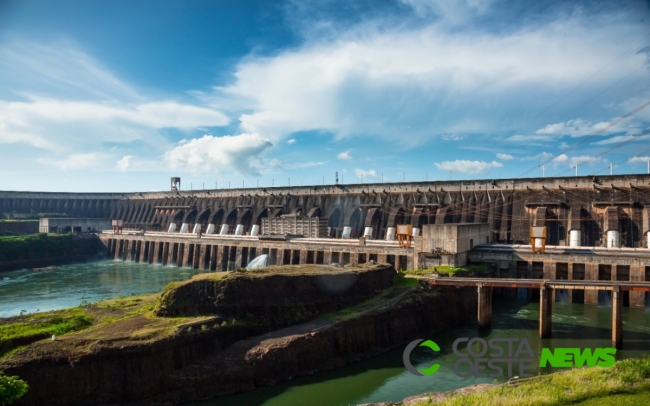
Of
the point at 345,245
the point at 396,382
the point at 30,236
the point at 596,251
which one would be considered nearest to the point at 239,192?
the point at 30,236

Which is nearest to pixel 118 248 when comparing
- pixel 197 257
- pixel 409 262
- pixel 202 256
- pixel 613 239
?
pixel 197 257

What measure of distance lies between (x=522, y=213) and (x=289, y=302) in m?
36.7

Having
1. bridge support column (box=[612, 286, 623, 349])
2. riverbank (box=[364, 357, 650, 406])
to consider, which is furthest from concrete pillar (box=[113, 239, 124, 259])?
bridge support column (box=[612, 286, 623, 349])

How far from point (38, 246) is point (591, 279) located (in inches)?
2693

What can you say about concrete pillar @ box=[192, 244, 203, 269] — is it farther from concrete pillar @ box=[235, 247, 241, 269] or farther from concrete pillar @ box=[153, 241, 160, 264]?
concrete pillar @ box=[153, 241, 160, 264]

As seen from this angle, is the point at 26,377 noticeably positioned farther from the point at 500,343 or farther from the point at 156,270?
the point at 156,270

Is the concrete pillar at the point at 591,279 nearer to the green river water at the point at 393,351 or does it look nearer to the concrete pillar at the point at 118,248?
the green river water at the point at 393,351

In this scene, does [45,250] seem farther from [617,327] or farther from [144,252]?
[617,327]

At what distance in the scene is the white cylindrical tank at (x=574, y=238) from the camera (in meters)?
47.0

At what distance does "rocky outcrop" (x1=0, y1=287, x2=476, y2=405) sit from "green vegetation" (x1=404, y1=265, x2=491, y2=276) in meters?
9.34

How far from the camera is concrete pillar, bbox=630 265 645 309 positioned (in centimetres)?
3641

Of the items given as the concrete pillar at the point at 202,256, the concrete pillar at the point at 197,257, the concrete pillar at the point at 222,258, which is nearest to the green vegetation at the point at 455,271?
the concrete pillar at the point at 222,258

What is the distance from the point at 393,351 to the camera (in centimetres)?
2702

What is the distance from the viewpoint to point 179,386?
794 inches
